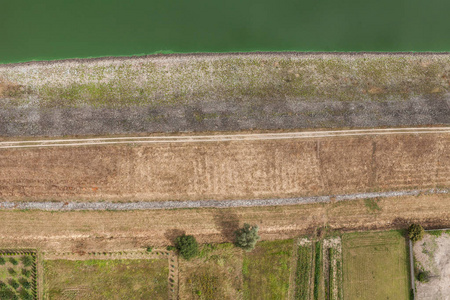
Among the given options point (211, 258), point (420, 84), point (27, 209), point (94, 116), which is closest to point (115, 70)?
point (94, 116)

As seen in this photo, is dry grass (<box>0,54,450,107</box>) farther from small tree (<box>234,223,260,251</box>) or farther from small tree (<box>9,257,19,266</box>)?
small tree (<box>9,257,19,266</box>)

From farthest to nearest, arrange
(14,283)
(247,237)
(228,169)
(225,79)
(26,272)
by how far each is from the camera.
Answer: (225,79) < (228,169) < (26,272) < (14,283) < (247,237)

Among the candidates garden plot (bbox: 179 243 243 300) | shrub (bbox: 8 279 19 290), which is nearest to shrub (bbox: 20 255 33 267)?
shrub (bbox: 8 279 19 290)

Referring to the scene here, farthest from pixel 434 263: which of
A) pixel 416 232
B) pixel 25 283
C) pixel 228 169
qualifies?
pixel 25 283

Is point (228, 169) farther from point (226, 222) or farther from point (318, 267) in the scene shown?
point (318, 267)

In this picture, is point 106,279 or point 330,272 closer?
point 106,279

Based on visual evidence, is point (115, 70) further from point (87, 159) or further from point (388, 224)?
point (388, 224)
